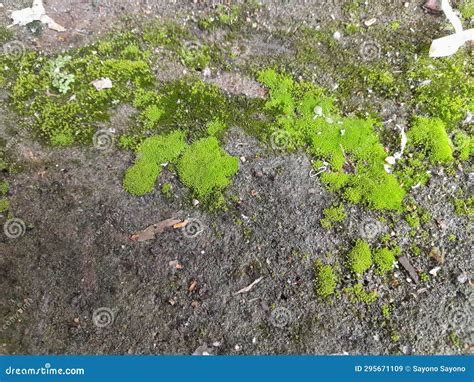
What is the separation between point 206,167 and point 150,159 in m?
0.67

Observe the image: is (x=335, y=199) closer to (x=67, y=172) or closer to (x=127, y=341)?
(x=127, y=341)

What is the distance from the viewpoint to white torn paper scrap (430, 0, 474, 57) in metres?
5.73

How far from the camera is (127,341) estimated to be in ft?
14.3

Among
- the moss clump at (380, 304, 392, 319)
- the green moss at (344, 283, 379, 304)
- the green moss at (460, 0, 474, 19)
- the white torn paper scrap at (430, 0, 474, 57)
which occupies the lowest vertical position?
the moss clump at (380, 304, 392, 319)

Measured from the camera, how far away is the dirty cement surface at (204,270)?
4.39 meters

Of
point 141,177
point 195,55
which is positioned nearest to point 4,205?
point 141,177

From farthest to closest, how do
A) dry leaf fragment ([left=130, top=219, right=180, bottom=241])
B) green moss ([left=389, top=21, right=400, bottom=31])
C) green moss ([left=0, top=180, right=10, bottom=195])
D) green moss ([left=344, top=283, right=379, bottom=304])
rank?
green moss ([left=389, top=21, right=400, bottom=31])
green moss ([left=0, top=180, right=10, bottom=195])
dry leaf fragment ([left=130, top=219, right=180, bottom=241])
green moss ([left=344, top=283, right=379, bottom=304])

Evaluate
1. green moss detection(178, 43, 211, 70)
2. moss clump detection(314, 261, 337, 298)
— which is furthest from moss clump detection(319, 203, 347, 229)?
green moss detection(178, 43, 211, 70)

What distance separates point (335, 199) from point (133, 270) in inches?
93.9

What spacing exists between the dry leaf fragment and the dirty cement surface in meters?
0.08

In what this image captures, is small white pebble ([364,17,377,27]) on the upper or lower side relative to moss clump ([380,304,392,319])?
upper

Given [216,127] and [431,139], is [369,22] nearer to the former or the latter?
[431,139]

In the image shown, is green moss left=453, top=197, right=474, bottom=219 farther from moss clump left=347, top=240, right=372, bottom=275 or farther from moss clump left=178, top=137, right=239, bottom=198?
moss clump left=178, top=137, right=239, bottom=198

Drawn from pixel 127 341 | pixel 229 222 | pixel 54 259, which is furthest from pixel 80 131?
pixel 127 341
